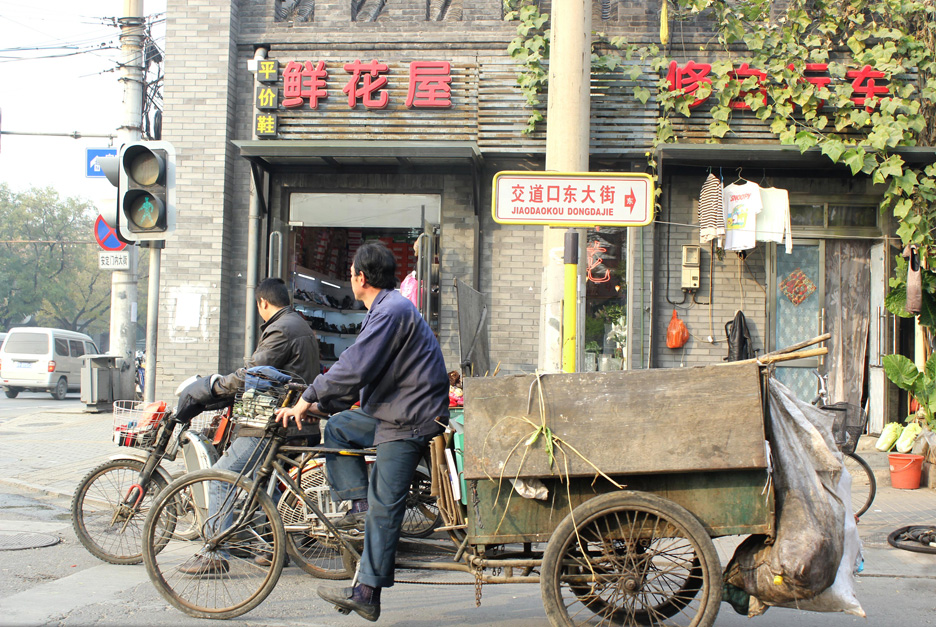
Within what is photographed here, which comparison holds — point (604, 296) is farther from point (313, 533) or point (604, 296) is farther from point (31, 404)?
point (31, 404)

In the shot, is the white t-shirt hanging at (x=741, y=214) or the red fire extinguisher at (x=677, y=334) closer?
the white t-shirt hanging at (x=741, y=214)

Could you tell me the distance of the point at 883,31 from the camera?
8.84 m

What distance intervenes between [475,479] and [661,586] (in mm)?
1052

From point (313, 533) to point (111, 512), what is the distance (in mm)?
1708

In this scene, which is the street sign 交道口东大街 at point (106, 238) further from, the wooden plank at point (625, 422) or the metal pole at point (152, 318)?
the wooden plank at point (625, 422)

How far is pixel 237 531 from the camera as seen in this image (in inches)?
156

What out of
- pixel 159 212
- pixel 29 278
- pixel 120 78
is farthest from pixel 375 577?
pixel 29 278

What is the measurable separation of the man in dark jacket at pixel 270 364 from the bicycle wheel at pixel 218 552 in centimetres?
59

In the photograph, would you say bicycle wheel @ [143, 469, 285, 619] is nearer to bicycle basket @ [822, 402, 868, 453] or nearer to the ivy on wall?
bicycle basket @ [822, 402, 868, 453]

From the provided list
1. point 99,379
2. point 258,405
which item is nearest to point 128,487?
point 258,405

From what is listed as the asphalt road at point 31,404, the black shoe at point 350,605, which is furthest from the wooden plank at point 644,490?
the asphalt road at point 31,404

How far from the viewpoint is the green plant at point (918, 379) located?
820 cm

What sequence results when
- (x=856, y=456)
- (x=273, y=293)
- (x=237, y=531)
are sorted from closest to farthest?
(x=237, y=531) < (x=273, y=293) < (x=856, y=456)

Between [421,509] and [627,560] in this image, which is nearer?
[627,560]
